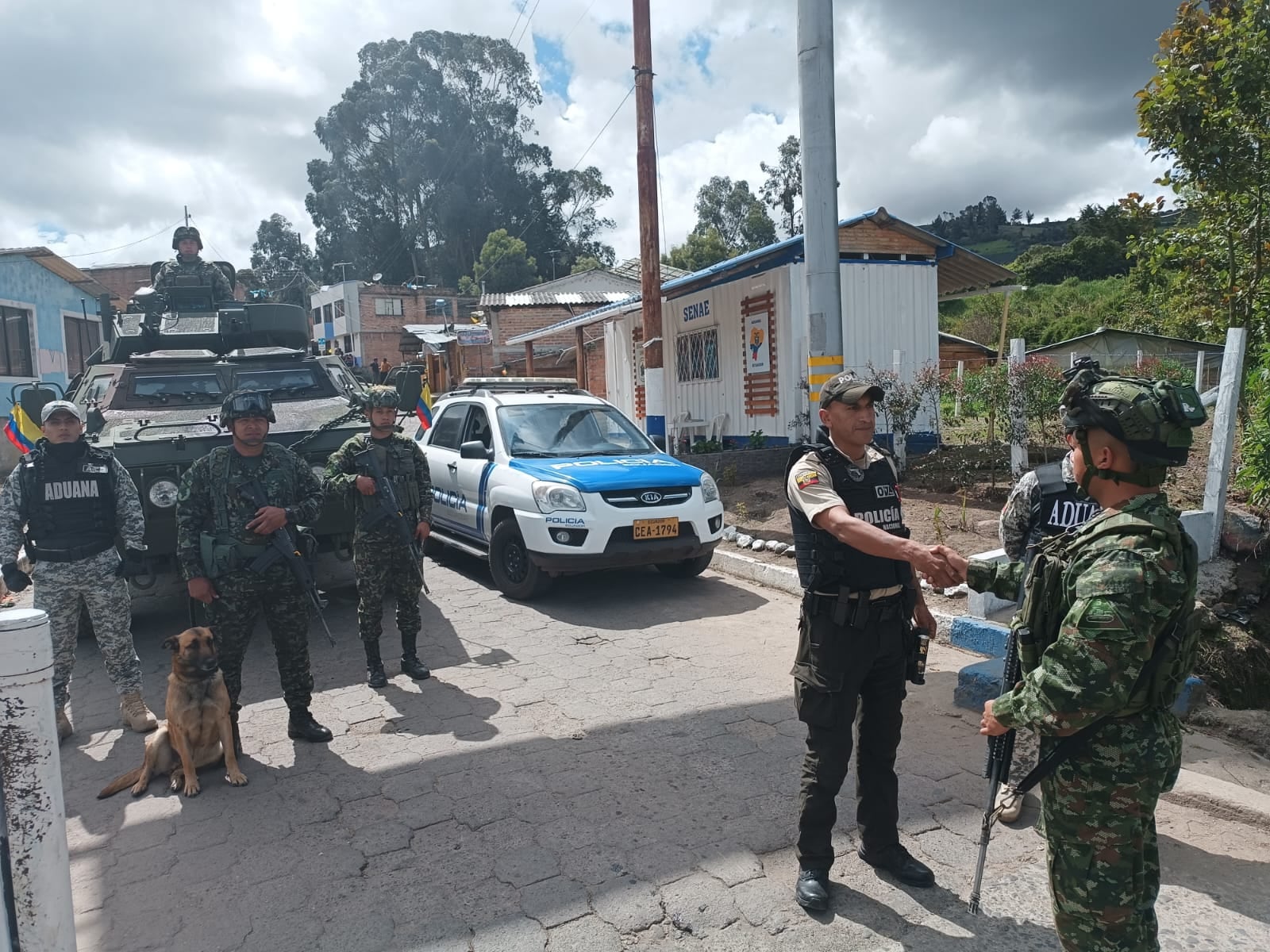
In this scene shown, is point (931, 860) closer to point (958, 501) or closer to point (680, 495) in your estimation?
point (680, 495)

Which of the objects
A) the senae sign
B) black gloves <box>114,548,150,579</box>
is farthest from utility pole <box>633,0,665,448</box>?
black gloves <box>114,548,150,579</box>

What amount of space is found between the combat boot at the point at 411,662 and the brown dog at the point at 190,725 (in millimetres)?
1387

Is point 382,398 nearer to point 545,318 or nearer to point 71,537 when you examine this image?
point 71,537

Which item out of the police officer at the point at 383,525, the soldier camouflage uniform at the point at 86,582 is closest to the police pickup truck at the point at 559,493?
the police officer at the point at 383,525

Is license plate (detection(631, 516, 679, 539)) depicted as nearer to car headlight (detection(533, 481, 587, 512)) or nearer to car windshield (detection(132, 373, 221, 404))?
car headlight (detection(533, 481, 587, 512))

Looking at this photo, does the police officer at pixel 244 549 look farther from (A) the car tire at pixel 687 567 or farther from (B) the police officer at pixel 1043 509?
(A) the car tire at pixel 687 567

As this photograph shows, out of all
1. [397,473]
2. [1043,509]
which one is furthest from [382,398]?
[1043,509]

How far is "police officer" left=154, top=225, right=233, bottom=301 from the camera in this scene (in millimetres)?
9266

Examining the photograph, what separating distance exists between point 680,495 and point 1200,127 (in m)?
5.31

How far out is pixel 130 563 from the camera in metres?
5.10

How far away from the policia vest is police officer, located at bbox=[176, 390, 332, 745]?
680mm

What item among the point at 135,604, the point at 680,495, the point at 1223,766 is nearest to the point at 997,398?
the point at 680,495

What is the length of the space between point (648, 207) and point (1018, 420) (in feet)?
17.4

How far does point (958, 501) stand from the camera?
28.9 feet
